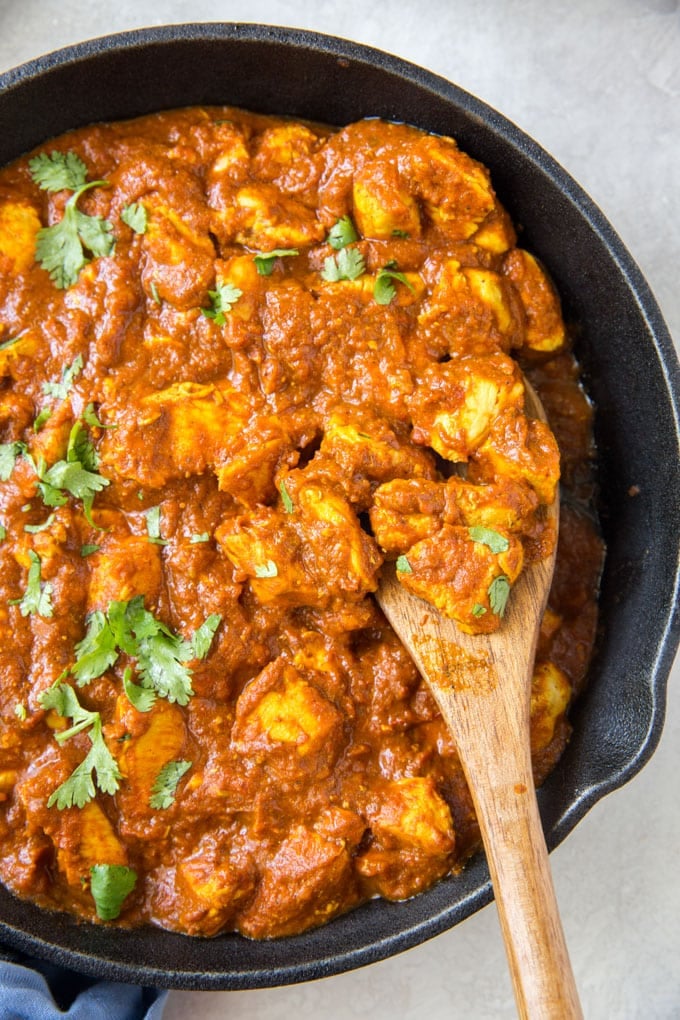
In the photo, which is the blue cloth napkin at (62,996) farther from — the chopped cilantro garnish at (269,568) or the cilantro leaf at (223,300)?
the cilantro leaf at (223,300)

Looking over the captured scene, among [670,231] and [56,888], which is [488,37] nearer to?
[670,231]

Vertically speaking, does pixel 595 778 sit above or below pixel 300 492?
below

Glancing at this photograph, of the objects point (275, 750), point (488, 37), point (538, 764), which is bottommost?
point (538, 764)

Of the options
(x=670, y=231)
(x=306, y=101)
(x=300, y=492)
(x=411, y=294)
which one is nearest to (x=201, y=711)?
(x=300, y=492)

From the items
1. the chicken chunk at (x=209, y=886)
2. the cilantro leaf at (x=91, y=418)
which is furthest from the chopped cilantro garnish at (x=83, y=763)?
the cilantro leaf at (x=91, y=418)

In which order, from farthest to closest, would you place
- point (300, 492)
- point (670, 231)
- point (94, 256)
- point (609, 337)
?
point (670, 231) → point (609, 337) → point (94, 256) → point (300, 492)

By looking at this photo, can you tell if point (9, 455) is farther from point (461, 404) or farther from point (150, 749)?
point (461, 404)
